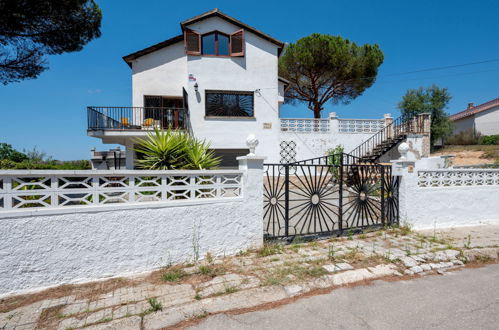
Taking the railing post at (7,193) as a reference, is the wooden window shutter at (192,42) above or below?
above

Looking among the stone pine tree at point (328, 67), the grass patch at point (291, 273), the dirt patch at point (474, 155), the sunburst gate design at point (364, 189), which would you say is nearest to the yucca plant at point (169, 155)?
the grass patch at point (291, 273)

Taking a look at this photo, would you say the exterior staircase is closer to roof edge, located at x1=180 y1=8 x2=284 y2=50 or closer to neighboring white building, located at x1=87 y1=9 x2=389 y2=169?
neighboring white building, located at x1=87 y1=9 x2=389 y2=169

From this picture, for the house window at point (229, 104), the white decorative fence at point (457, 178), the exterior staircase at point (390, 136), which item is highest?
the house window at point (229, 104)

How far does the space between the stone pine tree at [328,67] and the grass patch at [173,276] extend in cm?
1769

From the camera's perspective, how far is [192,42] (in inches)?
472

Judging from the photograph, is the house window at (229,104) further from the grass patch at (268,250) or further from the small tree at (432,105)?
the small tree at (432,105)

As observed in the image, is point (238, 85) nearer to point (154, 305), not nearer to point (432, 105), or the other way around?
point (154, 305)

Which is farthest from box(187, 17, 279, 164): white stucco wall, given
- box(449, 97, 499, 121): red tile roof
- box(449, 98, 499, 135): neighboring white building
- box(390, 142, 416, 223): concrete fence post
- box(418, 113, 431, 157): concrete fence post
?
box(449, 97, 499, 121): red tile roof

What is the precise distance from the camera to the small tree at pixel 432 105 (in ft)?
66.4

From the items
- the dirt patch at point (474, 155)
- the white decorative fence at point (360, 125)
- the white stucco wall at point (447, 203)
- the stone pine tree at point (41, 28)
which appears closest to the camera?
the white stucco wall at point (447, 203)

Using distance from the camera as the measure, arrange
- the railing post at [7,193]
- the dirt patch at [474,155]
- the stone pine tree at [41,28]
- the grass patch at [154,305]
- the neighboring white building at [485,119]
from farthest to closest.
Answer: the neighboring white building at [485,119], the dirt patch at [474,155], the stone pine tree at [41,28], the railing post at [7,193], the grass patch at [154,305]

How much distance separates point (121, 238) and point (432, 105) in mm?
24811

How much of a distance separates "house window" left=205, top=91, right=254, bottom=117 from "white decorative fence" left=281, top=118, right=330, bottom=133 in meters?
2.14

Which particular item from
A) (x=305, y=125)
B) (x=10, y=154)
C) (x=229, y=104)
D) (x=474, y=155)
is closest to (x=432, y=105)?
(x=474, y=155)
